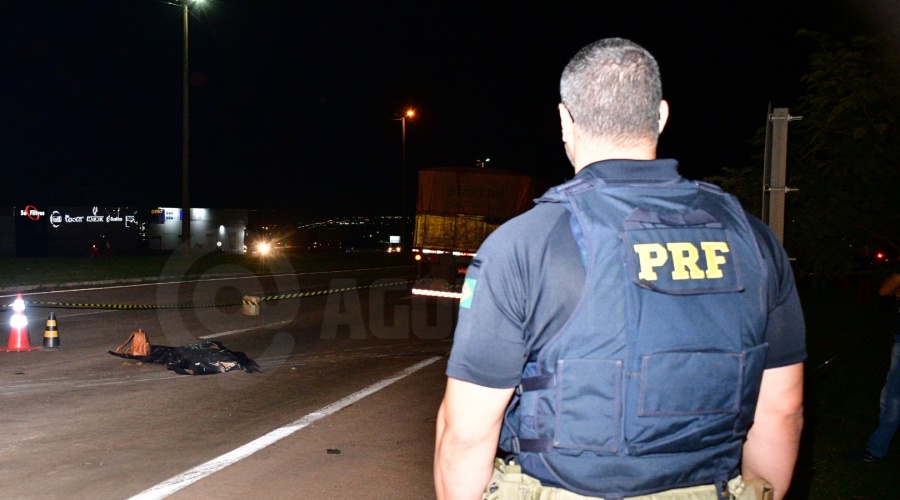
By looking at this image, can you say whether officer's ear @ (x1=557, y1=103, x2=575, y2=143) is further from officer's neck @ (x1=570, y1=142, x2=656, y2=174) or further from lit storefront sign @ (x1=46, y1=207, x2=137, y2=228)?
lit storefront sign @ (x1=46, y1=207, x2=137, y2=228)

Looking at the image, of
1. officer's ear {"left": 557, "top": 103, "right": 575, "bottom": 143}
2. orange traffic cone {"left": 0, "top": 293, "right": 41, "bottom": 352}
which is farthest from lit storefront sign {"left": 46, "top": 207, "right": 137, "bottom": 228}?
officer's ear {"left": 557, "top": 103, "right": 575, "bottom": 143}

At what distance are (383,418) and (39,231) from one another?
173ft

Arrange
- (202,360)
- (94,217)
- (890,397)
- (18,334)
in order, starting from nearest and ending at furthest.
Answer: (890,397) → (202,360) → (18,334) → (94,217)

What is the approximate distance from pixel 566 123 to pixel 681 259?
528mm

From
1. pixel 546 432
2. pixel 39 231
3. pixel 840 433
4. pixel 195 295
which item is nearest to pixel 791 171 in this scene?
pixel 840 433

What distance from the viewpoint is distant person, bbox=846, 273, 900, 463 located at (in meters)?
6.09

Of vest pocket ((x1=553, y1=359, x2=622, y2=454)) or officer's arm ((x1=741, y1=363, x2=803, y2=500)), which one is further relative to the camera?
officer's arm ((x1=741, y1=363, x2=803, y2=500))

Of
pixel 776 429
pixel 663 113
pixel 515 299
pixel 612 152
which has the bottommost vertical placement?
pixel 776 429

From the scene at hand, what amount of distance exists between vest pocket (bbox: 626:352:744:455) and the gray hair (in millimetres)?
607

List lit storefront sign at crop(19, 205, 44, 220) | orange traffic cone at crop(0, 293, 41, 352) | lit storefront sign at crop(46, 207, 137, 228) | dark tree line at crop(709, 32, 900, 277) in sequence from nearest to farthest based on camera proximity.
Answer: dark tree line at crop(709, 32, 900, 277) < orange traffic cone at crop(0, 293, 41, 352) < lit storefront sign at crop(19, 205, 44, 220) < lit storefront sign at crop(46, 207, 137, 228)

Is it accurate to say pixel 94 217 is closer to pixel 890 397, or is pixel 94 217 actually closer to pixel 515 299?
pixel 890 397

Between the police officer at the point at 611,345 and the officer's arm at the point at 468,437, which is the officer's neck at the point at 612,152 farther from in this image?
the officer's arm at the point at 468,437

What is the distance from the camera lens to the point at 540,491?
75.5 inches

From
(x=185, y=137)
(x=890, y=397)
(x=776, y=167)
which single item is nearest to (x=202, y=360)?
(x=776, y=167)
